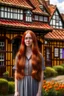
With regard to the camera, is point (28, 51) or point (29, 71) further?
point (28, 51)

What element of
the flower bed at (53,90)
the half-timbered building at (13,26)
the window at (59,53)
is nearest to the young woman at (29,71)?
the flower bed at (53,90)

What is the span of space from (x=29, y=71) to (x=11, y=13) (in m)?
22.8

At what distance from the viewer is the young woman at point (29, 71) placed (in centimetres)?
768

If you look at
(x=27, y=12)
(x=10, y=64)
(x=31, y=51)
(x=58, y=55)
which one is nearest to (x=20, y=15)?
(x=27, y=12)

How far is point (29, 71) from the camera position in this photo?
25.4 feet

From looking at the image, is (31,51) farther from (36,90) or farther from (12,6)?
(12,6)

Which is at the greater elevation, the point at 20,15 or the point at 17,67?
the point at 20,15

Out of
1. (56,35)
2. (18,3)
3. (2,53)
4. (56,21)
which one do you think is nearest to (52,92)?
(2,53)

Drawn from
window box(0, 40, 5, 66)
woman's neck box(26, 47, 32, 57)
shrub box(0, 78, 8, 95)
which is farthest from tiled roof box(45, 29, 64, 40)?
woman's neck box(26, 47, 32, 57)

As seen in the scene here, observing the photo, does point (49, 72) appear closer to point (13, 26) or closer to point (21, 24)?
point (21, 24)

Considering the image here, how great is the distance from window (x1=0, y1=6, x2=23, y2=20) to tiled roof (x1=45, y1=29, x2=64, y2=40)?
5.74 m

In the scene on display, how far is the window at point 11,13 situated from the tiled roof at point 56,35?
226 inches

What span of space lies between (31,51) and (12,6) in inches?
889

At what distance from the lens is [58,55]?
37938 mm
